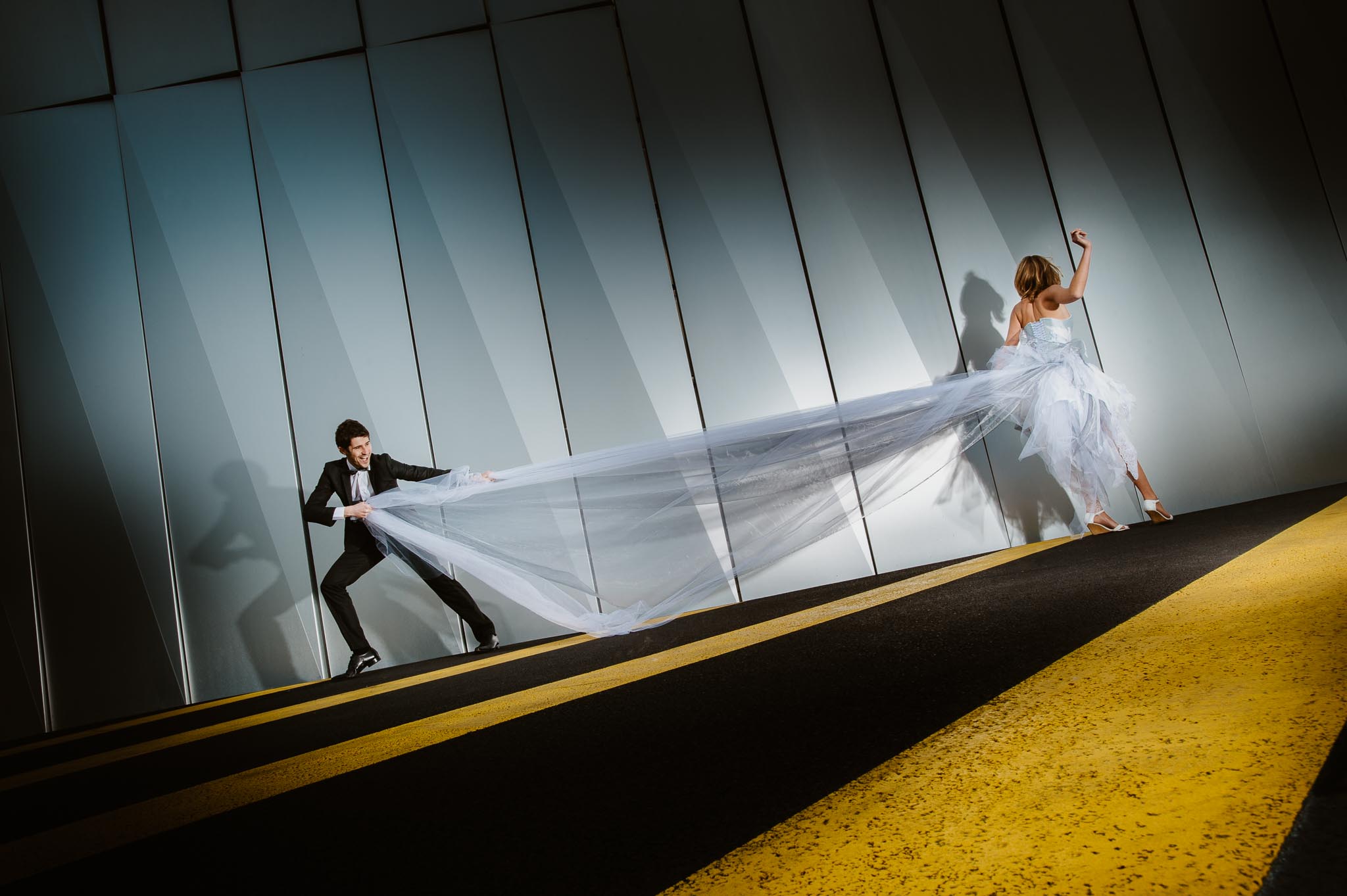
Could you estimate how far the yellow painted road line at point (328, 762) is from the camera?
1.58 metres

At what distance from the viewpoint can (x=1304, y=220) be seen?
5516 millimetres

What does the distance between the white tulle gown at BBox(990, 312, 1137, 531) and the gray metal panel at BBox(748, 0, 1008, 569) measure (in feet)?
2.74

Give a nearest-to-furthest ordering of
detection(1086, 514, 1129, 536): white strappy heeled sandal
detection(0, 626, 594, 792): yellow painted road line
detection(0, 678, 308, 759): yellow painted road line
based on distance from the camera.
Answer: detection(0, 626, 594, 792): yellow painted road line → detection(0, 678, 308, 759): yellow painted road line → detection(1086, 514, 1129, 536): white strappy heeled sandal

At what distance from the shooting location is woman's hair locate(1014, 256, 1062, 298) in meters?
4.75

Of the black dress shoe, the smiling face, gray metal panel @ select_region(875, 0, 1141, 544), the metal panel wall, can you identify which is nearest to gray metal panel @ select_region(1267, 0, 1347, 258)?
gray metal panel @ select_region(875, 0, 1141, 544)

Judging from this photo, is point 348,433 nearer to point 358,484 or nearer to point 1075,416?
point 358,484

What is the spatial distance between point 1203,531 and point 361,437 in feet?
15.1

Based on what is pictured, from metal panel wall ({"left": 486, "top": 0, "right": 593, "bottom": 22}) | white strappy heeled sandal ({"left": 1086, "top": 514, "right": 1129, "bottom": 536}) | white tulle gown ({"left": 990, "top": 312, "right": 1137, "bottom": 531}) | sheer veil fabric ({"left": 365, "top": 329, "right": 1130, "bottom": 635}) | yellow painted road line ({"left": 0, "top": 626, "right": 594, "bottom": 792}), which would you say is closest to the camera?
yellow painted road line ({"left": 0, "top": 626, "right": 594, "bottom": 792})

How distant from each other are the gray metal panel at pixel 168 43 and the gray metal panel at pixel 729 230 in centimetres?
313

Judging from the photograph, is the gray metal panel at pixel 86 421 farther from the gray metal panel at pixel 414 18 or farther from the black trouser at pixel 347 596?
the gray metal panel at pixel 414 18

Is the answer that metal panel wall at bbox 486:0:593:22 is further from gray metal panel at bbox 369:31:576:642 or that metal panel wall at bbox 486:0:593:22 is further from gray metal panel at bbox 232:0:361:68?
gray metal panel at bbox 232:0:361:68

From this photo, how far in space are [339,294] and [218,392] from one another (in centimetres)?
113

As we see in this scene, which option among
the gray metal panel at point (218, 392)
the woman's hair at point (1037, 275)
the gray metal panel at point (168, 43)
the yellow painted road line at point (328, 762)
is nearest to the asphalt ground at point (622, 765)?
the yellow painted road line at point (328, 762)

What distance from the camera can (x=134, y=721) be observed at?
472cm
